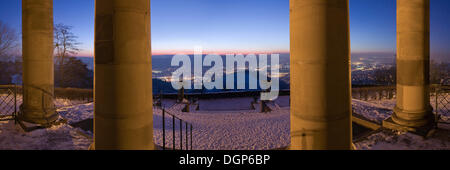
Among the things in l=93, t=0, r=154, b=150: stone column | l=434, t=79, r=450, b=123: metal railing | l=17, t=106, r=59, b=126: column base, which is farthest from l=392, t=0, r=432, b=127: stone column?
l=17, t=106, r=59, b=126: column base

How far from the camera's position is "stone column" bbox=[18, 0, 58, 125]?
35.5 ft

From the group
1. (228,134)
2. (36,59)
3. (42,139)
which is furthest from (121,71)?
(36,59)

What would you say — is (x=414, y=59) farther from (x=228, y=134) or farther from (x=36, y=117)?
(x=36, y=117)

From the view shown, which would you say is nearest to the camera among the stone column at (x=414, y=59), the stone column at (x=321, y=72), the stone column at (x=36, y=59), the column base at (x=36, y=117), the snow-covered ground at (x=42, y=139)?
the stone column at (x=321, y=72)

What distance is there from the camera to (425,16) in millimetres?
9906

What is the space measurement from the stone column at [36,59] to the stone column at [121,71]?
29.2 ft

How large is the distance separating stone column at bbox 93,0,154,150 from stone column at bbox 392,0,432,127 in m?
11.3

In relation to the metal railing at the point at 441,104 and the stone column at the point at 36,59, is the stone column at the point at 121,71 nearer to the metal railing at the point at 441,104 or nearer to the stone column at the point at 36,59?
the stone column at the point at 36,59

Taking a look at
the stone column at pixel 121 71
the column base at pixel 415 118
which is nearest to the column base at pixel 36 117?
the stone column at pixel 121 71

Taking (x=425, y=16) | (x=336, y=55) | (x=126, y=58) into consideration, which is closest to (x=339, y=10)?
(x=336, y=55)

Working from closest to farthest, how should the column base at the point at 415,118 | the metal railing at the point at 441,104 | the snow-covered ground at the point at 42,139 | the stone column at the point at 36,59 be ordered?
1. the snow-covered ground at the point at 42,139
2. the column base at the point at 415,118
3. the metal railing at the point at 441,104
4. the stone column at the point at 36,59

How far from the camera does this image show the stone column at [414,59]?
986cm

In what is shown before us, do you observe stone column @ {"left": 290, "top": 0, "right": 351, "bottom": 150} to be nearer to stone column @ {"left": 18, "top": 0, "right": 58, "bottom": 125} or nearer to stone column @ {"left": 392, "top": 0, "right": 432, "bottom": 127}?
stone column @ {"left": 392, "top": 0, "right": 432, "bottom": 127}
